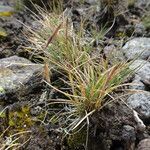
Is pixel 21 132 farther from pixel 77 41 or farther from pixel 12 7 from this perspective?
pixel 12 7

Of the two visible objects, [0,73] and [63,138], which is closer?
[63,138]

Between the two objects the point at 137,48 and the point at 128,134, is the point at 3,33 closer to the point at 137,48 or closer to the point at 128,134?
the point at 137,48

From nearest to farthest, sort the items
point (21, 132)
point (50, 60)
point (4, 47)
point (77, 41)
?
point (21, 132) → point (50, 60) → point (77, 41) → point (4, 47)

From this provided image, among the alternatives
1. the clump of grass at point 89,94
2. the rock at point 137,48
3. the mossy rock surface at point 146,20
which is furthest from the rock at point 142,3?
the clump of grass at point 89,94

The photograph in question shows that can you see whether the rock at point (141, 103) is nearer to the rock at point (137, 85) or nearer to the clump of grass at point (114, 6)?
the rock at point (137, 85)

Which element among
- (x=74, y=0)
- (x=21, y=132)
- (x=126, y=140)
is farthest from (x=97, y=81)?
(x=74, y=0)

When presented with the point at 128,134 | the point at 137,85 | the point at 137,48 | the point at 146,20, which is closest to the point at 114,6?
the point at 146,20

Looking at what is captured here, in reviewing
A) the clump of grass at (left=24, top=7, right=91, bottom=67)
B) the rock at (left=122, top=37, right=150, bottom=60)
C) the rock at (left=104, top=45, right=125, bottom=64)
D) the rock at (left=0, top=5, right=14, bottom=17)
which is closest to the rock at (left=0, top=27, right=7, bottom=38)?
the rock at (left=0, top=5, right=14, bottom=17)

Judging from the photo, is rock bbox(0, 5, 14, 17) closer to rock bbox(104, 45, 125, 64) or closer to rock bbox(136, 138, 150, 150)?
rock bbox(104, 45, 125, 64)
